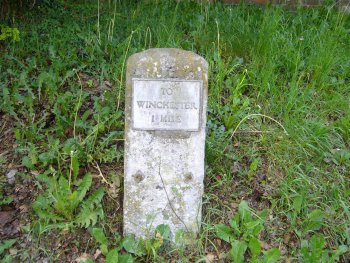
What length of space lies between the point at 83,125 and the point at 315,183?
5.81 feet

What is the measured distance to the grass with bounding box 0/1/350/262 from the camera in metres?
2.77

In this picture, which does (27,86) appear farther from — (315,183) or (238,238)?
(315,183)

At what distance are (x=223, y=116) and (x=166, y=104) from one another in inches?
38.9

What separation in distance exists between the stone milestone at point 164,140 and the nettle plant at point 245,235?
0.21 metres

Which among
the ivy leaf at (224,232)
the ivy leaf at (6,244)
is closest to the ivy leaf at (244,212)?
the ivy leaf at (224,232)

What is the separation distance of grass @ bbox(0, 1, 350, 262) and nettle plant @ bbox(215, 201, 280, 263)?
0.11 m

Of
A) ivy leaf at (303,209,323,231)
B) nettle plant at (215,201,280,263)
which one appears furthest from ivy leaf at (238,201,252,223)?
ivy leaf at (303,209,323,231)

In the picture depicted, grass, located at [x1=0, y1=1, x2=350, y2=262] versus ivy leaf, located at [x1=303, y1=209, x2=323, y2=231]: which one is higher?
grass, located at [x1=0, y1=1, x2=350, y2=262]

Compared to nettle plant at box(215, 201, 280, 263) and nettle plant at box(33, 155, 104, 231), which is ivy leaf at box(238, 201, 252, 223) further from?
nettle plant at box(33, 155, 104, 231)

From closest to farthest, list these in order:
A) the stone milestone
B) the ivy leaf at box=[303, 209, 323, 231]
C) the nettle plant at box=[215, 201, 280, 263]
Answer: the stone milestone < the nettle plant at box=[215, 201, 280, 263] < the ivy leaf at box=[303, 209, 323, 231]

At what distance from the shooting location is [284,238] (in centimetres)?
274

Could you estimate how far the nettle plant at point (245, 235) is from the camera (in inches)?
96.4

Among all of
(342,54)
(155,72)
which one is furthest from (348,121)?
(155,72)

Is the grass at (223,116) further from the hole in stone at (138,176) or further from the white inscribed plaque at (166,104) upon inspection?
the white inscribed plaque at (166,104)
